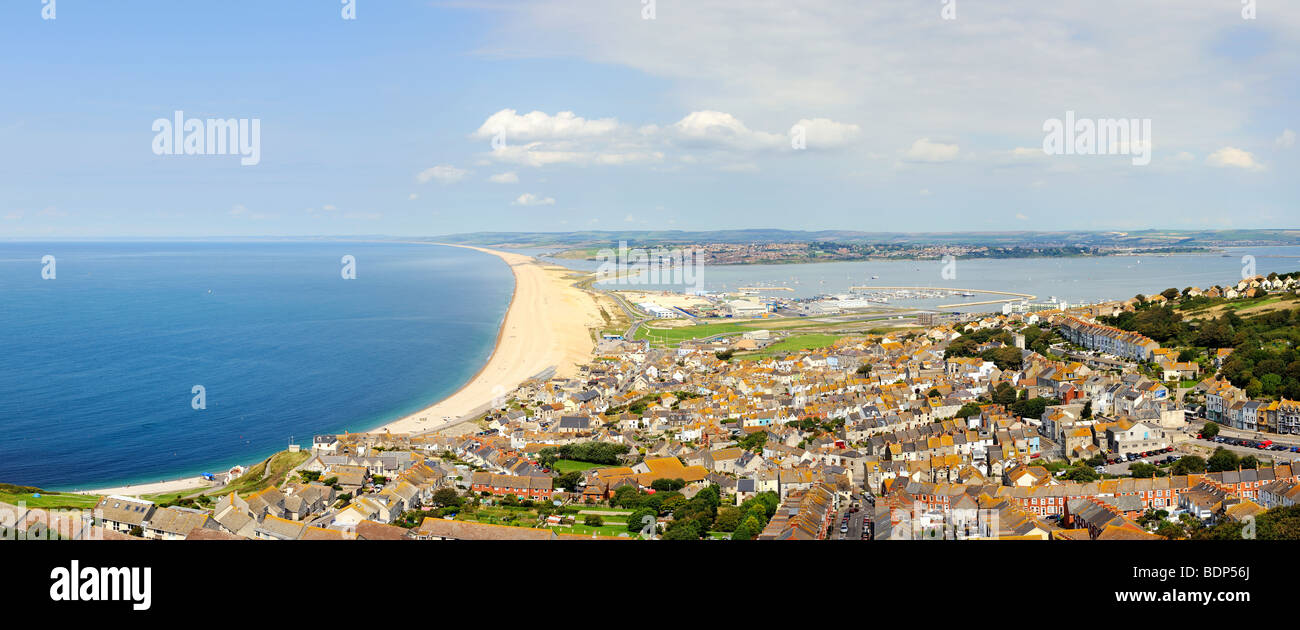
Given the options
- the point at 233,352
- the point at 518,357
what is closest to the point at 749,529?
the point at 518,357

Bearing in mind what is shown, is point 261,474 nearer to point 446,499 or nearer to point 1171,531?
A: point 446,499

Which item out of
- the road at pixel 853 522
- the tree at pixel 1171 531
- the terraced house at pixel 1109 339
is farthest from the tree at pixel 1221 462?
the terraced house at pixel 1109 339

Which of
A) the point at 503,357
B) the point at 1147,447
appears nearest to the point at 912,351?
the point at 1147,447

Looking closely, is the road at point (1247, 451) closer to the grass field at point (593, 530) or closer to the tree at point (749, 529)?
the tree at point (749, 529)

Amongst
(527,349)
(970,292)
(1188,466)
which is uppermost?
(970,292)

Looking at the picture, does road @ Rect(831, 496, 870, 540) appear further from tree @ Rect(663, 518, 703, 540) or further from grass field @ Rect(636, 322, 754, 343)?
grass field @ Rect(636, 322, 754, 343)

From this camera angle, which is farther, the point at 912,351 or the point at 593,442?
the point at 912,351
